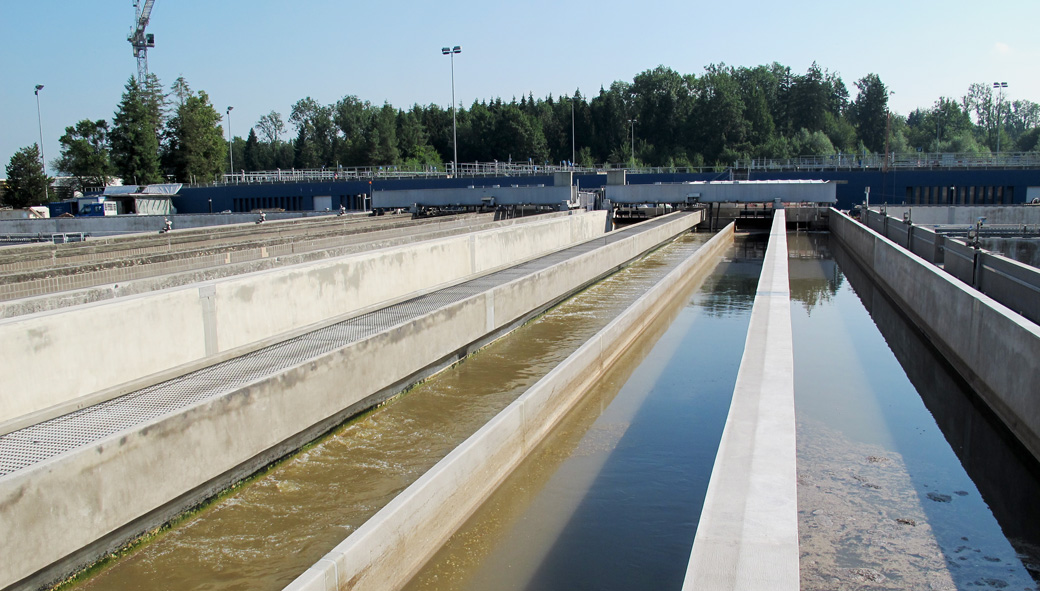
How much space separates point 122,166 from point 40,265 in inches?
3153

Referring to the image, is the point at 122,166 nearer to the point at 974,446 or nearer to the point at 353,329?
the point at 353,329

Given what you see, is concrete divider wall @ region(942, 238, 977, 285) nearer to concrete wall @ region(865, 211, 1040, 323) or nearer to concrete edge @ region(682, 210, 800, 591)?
concrete wall @ region(865, 211, 1040, 323)

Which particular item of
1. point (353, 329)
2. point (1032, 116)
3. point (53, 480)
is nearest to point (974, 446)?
point (353, 329)

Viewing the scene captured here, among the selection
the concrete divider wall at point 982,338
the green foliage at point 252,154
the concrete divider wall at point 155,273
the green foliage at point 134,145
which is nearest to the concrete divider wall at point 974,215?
the concrete divider wall at point 982,338

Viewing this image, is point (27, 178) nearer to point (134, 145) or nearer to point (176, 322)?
point (134, 145)

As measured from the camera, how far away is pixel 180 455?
6.83 meters

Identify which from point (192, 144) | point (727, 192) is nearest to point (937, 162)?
point (727, 192)

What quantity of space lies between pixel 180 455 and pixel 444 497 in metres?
2.33

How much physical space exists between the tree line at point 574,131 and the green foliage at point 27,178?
25.1 feet

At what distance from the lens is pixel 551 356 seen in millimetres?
13273

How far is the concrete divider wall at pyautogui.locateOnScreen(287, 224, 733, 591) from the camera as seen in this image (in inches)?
220

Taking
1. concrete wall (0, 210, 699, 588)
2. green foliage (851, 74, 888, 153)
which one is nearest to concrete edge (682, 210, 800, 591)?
concrete wall (0, 210, 699, 588)

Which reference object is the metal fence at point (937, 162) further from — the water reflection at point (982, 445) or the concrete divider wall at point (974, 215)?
the water reflection at point (982, 445)

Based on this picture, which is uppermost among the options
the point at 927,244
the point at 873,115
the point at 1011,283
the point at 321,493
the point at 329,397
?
the point at 873,115
